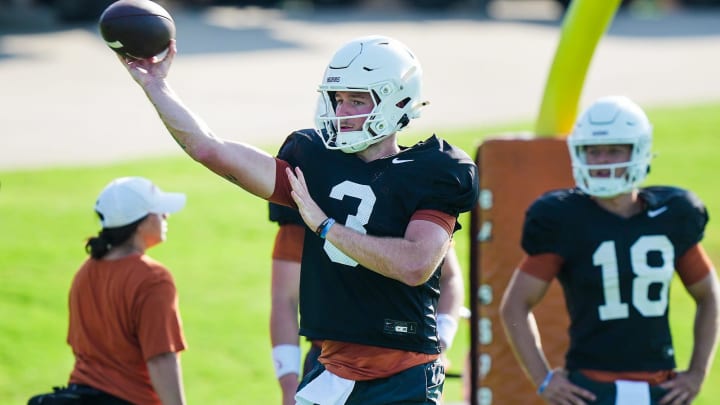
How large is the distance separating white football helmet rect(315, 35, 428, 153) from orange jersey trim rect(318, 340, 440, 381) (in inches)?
25.6

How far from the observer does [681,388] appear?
16.5 ft

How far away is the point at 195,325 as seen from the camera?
8.94m

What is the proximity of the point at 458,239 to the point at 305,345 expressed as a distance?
110 inches

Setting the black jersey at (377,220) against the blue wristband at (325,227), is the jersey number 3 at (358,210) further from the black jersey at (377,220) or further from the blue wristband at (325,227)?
the blue wristband at (325,227)

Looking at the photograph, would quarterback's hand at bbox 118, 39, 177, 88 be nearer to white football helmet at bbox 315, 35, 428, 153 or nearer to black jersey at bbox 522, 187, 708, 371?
white football helmet at bbox 315, 35, 428, 153

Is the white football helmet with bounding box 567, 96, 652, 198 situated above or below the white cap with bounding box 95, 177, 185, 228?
above

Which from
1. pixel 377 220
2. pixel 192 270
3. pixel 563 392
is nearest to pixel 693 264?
pixel 563 392

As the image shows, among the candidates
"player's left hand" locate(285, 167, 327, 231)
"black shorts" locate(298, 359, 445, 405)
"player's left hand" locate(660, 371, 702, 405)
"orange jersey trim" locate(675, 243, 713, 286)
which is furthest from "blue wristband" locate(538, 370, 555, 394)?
"player's left hand" locate(285, 167, 327, 231)

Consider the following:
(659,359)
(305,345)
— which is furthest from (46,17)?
(659,359)

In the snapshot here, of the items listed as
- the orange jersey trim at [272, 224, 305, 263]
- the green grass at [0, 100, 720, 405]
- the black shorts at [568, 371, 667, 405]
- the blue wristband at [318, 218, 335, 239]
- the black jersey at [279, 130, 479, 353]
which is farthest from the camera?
the green grass at [0, 100, 720, 405]

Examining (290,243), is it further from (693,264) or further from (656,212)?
(693,264)

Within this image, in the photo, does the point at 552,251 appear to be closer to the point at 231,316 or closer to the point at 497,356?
the point at 497,356

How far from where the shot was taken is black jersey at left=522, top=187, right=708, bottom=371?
5.00 meters

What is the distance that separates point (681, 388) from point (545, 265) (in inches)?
28.6
